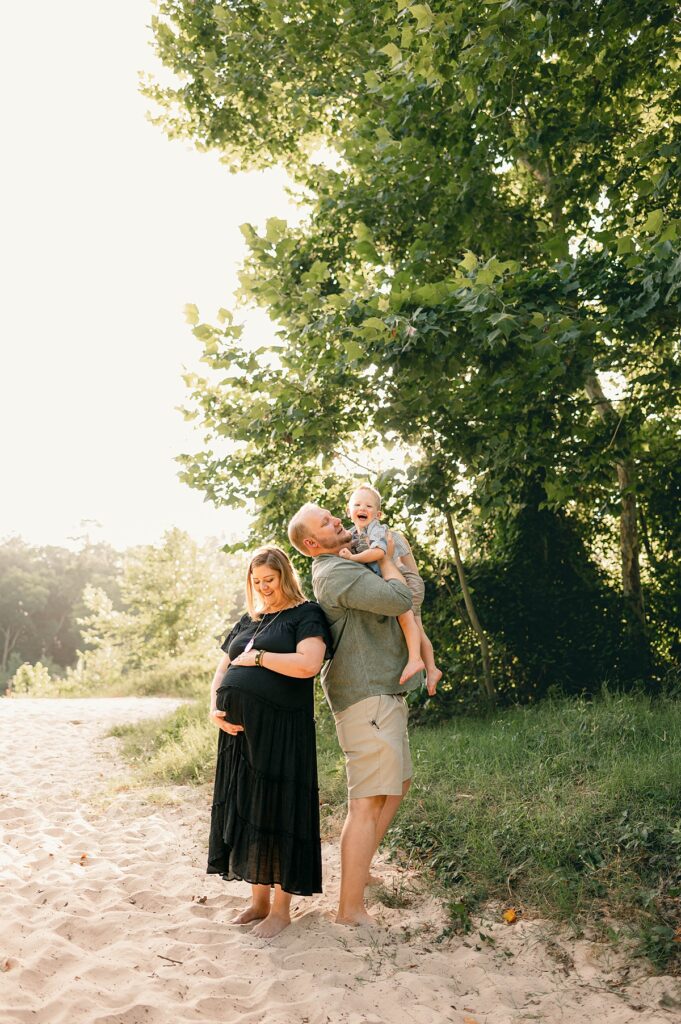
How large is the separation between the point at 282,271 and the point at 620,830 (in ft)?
17.7

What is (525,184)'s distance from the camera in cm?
1016

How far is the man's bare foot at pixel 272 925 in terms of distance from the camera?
4254 mm

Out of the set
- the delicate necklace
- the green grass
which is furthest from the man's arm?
the green grass

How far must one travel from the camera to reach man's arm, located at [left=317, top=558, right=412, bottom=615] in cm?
411

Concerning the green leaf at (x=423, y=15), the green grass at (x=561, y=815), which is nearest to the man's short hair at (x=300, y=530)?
the green grass at (x=561, y=815)

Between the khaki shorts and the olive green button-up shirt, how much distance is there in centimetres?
7

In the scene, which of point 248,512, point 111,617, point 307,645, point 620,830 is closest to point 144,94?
point 248,512

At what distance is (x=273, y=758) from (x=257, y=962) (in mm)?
967

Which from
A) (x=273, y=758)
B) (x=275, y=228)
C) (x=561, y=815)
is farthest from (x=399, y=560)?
(x=275, y=228)

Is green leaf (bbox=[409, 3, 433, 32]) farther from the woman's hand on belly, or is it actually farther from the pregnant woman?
the woman's hand on belly

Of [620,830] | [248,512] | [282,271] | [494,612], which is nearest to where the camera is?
[620,830]

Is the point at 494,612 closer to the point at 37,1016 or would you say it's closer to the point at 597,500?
the point at 597,500

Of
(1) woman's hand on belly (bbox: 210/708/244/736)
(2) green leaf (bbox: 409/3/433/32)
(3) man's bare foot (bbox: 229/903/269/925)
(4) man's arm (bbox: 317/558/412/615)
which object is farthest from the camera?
(2) green leaf (bbox: 409/3/433/32)

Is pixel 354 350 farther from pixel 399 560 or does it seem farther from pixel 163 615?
pixel 163 615
